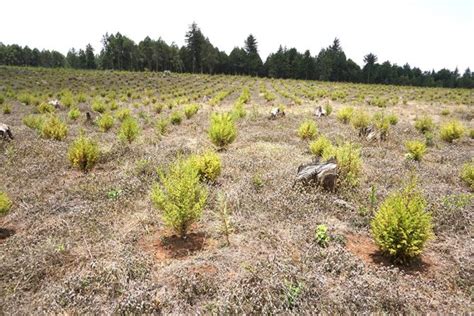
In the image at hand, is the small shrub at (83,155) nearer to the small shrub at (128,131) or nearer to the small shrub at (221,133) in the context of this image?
the small shrub at (128,131)

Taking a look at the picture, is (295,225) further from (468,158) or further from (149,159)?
(468,158)

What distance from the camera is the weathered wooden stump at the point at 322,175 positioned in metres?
6.12

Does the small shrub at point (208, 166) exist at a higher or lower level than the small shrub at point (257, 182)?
higher

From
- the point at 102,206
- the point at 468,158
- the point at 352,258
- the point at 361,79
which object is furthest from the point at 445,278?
the point at 361,79

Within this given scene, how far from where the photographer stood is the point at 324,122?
48.1 feet

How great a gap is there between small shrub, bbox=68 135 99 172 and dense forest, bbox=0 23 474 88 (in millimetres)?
58232

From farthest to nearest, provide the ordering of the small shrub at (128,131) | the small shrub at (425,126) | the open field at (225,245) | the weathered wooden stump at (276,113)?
the weathered wooden stump at (276,113)
the small shrub at (425,126)
the small shrub at (128,131)
the open field at (225,245)

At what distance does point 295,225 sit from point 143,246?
2416mm

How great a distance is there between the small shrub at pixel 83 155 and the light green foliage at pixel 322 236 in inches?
225

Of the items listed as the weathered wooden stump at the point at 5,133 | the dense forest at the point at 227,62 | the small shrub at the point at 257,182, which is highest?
the dense forest at the point at 227,62

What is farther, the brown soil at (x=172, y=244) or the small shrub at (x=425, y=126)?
the small shrub at (x=425, y=126)

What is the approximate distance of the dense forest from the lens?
62375mm

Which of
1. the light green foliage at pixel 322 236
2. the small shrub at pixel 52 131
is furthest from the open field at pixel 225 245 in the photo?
the small shrub at pixel 52 131

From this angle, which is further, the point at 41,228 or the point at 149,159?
the point at 149,159
